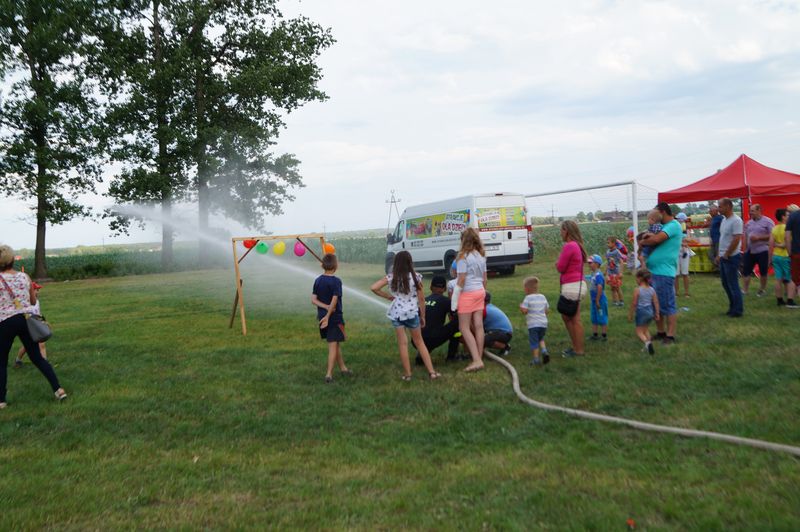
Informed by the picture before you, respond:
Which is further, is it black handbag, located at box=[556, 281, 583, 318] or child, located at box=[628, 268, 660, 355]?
child, located at box=[628, 268, 660, 355]

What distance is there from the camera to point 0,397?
22.4ft

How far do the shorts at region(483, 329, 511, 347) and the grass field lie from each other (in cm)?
32

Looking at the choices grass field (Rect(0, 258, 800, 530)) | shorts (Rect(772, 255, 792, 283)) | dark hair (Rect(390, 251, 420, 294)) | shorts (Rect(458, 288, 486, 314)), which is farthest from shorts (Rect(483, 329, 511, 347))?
shorts (Rect(772, 255, 792, 283))

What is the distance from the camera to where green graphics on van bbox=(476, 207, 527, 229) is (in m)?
19.7

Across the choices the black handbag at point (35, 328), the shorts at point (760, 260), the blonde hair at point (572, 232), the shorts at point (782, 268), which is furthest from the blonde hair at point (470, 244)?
the shorts at point (760, 260)

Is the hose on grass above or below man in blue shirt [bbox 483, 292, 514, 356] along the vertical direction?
below

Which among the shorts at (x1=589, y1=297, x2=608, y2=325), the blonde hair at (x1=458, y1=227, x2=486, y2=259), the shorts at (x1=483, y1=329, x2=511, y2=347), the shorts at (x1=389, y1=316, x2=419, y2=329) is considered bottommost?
the shorts at (x1=483, y1=329, x2=511, y2=347)

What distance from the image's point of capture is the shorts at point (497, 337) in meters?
8.41

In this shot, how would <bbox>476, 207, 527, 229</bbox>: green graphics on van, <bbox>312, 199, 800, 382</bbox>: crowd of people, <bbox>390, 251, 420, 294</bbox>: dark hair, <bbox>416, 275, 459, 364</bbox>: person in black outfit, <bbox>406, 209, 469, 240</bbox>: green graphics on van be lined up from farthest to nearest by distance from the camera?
<bbox>406, 209, 469, 240</bbox>: green graphics on van → <bbox>476, 207, 527, 229</bbox>: green graphics on van → <bbox>416, 275, 459, 364</bbox>: person in black outfit → <bbox>312, 199, 800, 382</bbox>: crowd of people → <bbox>390, 251, 420, 294</bbox>: dark hair

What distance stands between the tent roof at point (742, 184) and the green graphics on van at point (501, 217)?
15.0 ft

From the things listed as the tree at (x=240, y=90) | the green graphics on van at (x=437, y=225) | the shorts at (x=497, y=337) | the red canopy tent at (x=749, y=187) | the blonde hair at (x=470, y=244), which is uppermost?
the tree at (x=240, y=90)

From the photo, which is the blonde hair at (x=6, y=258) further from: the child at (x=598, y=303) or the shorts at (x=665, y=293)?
the shorts at (x=665, y=293)

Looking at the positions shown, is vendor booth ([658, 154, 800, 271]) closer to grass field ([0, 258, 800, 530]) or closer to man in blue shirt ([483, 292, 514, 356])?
grass field ([0, 258, 800, 530])

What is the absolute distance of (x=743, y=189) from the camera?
16578 millimetres
